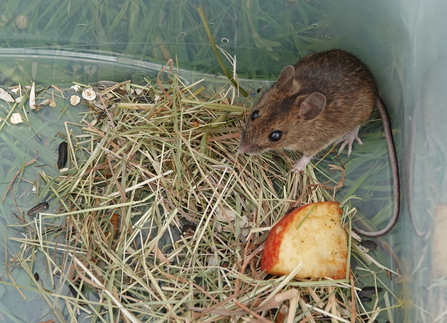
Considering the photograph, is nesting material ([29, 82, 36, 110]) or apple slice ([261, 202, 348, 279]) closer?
apple slice ([261, 202, 348, 279])

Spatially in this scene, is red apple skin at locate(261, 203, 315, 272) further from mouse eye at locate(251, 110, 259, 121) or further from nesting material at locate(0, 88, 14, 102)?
nesting material at locate(0, 88, 14, 102)

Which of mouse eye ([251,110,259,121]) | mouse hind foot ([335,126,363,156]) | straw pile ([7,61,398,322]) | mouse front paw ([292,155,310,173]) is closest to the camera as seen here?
straw pile ([7,61,398,322])

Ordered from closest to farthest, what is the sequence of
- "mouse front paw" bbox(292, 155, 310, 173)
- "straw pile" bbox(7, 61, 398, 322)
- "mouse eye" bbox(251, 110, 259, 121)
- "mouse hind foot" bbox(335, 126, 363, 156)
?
1. "straw pile" bbox(7, 61, 398, 322)
2. "mouse eye" bbox(251, 110, 259, 121)
3. "mouse front paw" bbox(292, 155, 310, 173)
4. "mouse hind foot" bbox(335, 126, 363, 156)

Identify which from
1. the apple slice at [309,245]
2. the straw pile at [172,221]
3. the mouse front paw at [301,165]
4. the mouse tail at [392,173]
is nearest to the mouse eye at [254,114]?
the straw pile at [172,221]

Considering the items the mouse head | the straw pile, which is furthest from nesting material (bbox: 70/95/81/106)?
the mouse head

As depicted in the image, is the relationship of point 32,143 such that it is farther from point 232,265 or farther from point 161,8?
point 232,265

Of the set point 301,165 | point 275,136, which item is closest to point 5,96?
point 275,136

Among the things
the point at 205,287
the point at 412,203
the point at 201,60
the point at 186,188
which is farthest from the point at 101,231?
the point at 412,203

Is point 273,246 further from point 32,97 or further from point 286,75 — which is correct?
point 32,97
